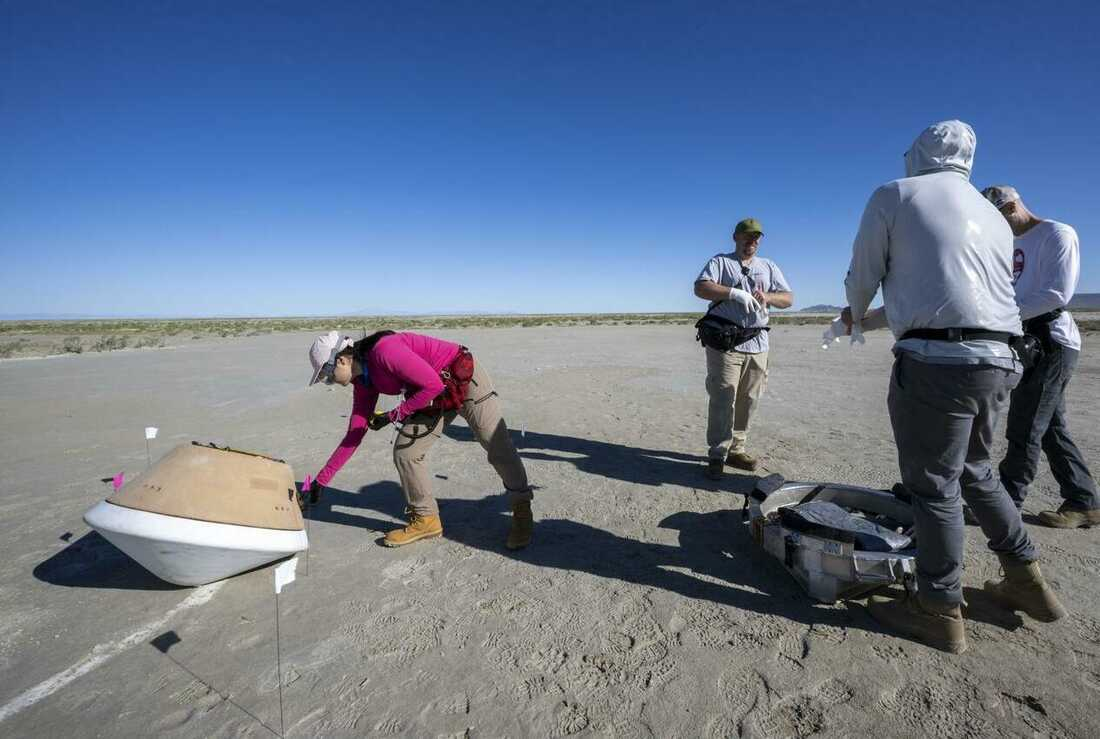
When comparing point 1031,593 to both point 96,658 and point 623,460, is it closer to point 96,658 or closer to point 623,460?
point 623,460

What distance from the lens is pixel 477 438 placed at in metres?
3.59

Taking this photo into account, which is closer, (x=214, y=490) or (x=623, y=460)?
(x=214, y=490)

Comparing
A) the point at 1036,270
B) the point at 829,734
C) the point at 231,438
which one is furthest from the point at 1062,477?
the point at 231,438

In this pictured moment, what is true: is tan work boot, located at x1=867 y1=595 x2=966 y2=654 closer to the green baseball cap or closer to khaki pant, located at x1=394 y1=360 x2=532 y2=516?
khaki pant, located at x1=394 y1=360 x2=532 y2=516

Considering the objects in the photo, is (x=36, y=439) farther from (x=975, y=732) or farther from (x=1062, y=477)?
(x=1062, y=477)

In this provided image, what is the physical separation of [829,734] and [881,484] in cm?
341

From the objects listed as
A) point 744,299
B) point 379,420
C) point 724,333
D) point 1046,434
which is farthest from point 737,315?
point 379,420

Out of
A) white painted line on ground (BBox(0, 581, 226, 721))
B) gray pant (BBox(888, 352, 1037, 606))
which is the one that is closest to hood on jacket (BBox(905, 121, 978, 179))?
gray pant (BBox(888, 352, 1037, 606))

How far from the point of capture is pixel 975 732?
200cm

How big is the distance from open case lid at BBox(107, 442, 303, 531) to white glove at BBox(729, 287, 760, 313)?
3.83m

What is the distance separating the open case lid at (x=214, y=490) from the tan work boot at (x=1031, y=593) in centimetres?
399

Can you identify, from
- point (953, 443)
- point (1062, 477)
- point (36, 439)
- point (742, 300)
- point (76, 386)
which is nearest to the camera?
point (953, 443)

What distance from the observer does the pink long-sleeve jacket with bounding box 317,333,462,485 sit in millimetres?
3293

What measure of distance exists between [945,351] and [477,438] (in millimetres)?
2726
